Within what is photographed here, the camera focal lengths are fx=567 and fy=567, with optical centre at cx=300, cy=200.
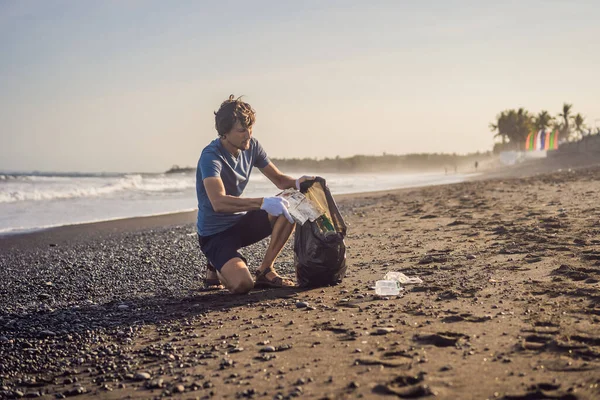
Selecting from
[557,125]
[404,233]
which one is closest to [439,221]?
[404,233]

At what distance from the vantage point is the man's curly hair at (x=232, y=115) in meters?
4.86

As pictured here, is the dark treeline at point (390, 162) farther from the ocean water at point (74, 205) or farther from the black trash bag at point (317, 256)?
the black trash bag at point (317, 256)

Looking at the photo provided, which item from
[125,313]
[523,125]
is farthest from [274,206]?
[523,125]

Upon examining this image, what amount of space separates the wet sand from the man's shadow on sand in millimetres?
19

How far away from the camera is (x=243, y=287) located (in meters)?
5.06

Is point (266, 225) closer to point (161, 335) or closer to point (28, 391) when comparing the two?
point (161, 335)

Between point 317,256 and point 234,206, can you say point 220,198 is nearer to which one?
point 234,206

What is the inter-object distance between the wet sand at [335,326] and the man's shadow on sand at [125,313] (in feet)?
0.06

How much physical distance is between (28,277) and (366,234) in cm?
461

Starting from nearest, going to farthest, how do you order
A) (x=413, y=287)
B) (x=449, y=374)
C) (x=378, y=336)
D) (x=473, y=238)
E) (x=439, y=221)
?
1. (x=449, y=374)
2. (x=378, y=336)
3. (x=413, y=287)
4. (x=473, y=238)
5. (x=439, y=221)

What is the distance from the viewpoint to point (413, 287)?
4918 mm

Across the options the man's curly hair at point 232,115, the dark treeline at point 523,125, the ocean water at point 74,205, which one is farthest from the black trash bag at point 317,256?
the dark treeline at point 523,125

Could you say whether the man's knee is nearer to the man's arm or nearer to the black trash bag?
the black trash bag

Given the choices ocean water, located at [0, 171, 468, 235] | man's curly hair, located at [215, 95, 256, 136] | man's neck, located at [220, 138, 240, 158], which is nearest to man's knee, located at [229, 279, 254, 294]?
man's neck, located at [220, 138, 240, 158]
